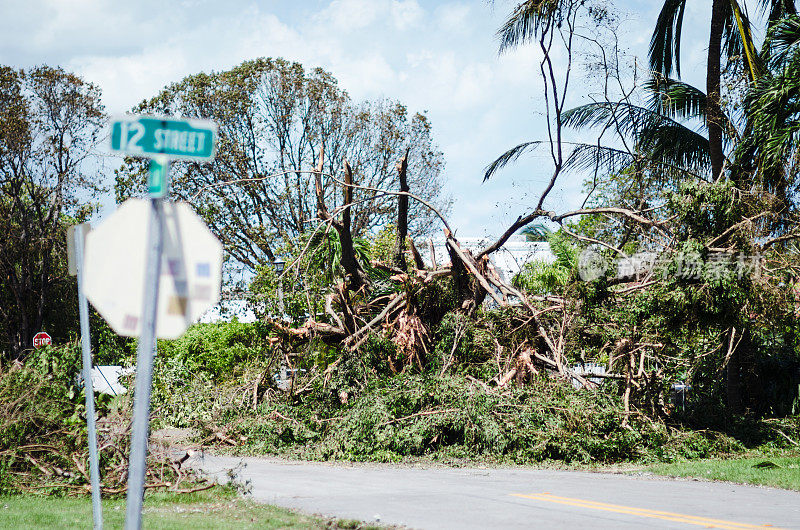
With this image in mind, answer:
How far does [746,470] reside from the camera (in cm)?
1170

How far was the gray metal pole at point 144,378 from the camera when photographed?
4.00m

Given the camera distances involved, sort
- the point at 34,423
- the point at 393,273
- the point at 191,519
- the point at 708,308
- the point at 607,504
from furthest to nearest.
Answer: the point at 393,273 < the point at 708,308 < the point at 34,423 < the point at 607,504 < the point at 191,519

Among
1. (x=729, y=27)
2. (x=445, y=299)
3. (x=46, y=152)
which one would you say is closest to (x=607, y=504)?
(x=445, y=299)

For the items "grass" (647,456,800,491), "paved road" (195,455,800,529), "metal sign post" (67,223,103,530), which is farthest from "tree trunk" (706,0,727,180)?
"metal sign post" (67,223,103,530)

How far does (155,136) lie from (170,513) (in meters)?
5.31

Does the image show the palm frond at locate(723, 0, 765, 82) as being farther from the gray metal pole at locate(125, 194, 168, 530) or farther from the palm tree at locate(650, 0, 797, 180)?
the gray metal pole at locate(125, 194, 168, 530)

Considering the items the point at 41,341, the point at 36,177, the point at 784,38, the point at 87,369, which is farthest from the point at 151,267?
the point at 36,177

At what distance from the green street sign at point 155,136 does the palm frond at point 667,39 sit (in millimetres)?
15554

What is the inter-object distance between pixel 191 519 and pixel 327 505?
1708 mm

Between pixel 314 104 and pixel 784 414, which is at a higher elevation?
pixel 314 104

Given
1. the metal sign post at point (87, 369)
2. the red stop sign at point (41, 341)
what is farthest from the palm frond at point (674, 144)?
the metal sign post at point (87, 369)

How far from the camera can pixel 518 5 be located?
53.2ft

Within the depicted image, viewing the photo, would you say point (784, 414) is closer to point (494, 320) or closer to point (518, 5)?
point (494, 320)

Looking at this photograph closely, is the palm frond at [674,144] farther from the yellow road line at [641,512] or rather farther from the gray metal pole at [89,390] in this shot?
the gray metal pole at [89,390]
